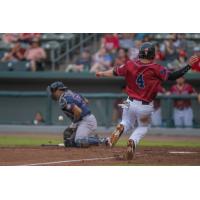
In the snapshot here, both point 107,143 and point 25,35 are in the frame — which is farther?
point 25,35

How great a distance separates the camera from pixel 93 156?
8.22m

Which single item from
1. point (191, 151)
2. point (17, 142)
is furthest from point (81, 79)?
point (191, 151)

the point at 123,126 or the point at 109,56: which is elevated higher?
the point at 109,56

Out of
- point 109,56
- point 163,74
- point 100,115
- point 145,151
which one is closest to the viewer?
point 163,74

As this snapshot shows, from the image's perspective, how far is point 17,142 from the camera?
8914 mm

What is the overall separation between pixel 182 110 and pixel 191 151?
1.07 m

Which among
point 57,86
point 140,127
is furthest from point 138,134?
point 57,86

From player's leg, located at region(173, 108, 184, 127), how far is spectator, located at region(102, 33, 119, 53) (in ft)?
3.82

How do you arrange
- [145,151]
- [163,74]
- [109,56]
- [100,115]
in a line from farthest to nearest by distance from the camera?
[109,56] < [100,115] < [145,151] < [163,74]

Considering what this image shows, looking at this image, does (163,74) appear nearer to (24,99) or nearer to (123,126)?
(123,126)

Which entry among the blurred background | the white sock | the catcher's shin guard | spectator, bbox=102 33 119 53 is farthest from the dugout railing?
the white sock

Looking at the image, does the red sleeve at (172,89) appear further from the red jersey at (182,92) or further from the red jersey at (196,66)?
the red jersey at (196,66)

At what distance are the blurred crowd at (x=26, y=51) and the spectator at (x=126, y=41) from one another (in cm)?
107

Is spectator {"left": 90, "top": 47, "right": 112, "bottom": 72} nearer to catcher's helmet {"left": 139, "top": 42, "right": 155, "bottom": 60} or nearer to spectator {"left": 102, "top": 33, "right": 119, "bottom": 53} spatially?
spectator {"left": 102, "top": 33, "right": 119, "bottom": 53}
